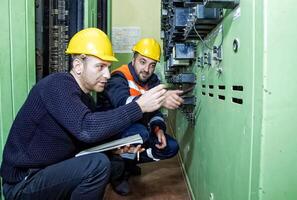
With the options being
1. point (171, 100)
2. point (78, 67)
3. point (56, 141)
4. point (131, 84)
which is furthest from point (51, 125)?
point (131, 84)

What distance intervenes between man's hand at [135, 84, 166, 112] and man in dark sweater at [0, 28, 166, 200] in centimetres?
3

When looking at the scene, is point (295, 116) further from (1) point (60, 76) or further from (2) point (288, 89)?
(1) point (60, 76)

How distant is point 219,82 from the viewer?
43.9 inches

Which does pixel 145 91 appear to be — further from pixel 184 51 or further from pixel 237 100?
pixel 237 100

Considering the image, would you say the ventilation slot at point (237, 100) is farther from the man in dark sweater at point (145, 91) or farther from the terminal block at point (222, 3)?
the man in dark sweater at point (145, 91)

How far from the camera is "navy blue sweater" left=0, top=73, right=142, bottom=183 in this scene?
1.12 m

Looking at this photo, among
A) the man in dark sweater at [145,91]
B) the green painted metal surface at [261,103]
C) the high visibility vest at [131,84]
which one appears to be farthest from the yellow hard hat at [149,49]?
the green painted metal surface at [261,103]

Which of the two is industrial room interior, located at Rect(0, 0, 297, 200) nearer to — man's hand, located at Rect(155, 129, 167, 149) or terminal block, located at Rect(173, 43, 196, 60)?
terminal block, located at Rect(173, 43, 196, 60)

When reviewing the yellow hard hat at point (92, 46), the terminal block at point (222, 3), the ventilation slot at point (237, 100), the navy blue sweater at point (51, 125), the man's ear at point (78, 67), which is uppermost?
the terminal block at point (222, 3)

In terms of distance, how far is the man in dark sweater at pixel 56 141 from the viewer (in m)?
1.13

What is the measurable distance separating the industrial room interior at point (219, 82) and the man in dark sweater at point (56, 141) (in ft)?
0.68

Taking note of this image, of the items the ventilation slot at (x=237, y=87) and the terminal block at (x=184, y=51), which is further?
the terminal block at (x=184, y=51)

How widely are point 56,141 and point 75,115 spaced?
18 cm

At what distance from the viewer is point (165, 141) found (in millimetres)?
1957
